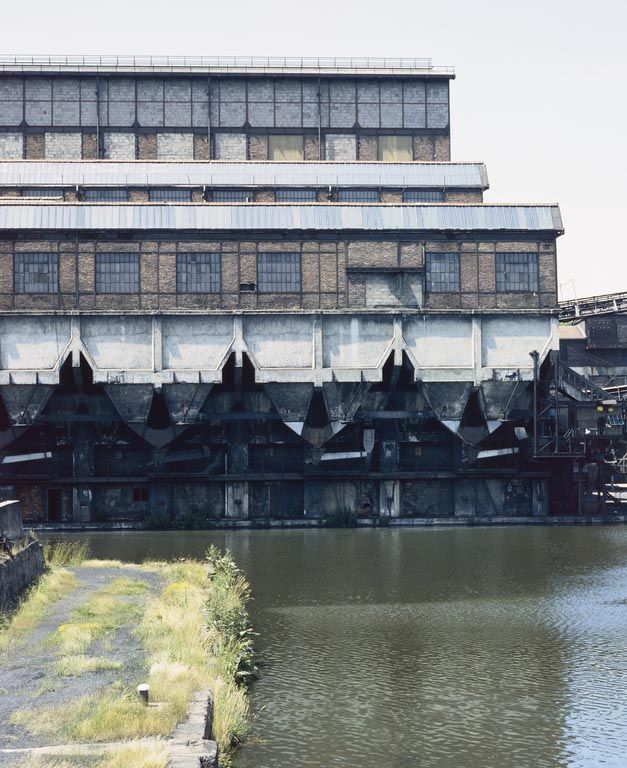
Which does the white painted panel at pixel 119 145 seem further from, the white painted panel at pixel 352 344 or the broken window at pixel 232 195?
the white painted panel at pixel 352 344

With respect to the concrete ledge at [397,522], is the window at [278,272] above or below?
above

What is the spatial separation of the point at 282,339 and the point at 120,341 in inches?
250

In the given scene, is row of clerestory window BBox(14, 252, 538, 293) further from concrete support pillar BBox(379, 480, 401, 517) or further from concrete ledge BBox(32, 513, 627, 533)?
concrete ledge BBox(32, 513, 627, 533)

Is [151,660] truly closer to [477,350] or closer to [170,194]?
[477,350]

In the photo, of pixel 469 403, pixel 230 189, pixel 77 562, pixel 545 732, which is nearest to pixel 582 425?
pixel 469 403

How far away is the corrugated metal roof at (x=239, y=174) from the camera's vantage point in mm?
51219

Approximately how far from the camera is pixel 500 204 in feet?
150

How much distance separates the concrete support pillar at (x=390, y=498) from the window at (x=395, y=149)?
1777 centimetres

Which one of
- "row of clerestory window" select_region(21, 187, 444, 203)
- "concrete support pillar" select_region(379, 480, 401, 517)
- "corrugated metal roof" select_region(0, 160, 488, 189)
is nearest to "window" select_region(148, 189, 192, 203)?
"row of clerestory window" select_region(21, 187, 444, 203)

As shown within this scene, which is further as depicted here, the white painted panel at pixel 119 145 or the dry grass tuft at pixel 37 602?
the white painted panel at pixel 119 145

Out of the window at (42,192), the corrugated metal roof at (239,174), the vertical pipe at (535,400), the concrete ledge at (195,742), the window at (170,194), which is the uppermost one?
the corrugated metal roof at (239,174)

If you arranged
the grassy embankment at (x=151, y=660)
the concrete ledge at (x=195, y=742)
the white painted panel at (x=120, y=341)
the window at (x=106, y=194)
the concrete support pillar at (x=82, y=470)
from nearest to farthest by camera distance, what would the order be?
1. the concrete ledge at (x=195, y=742)
2. the grassy embankment at (x=151, y=660)
3. the white painted panel at (x=120, y=341)
4. the concrete support pillar at (x=82, y=470)
5. the window at (x=106, y=194)

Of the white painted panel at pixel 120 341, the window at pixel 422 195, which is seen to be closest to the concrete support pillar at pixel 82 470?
the white painted panel at pixel 120 341

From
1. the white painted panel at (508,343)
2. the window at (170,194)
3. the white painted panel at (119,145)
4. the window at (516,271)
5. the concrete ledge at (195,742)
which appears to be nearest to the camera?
the concrete ledge at (195,742)
